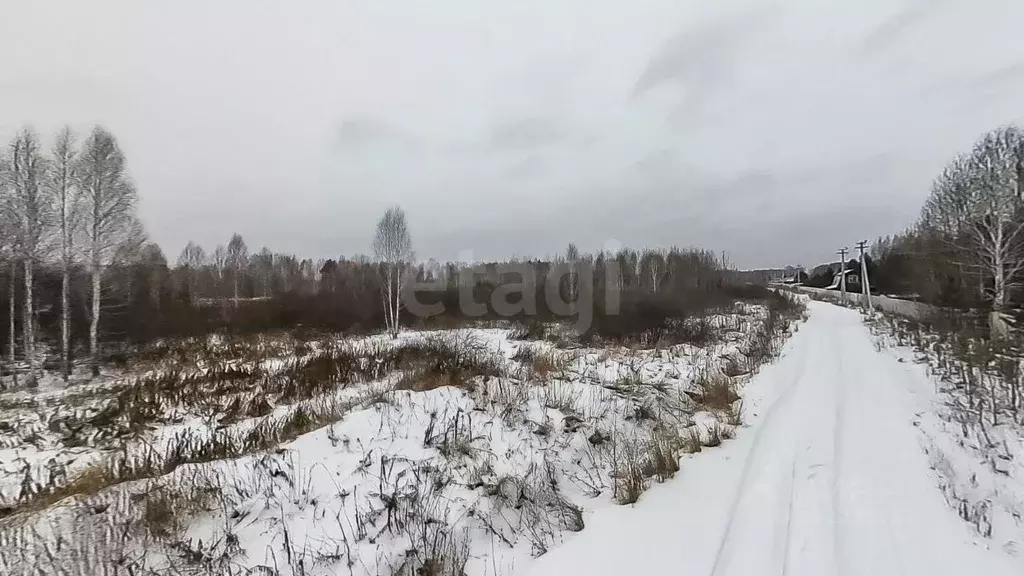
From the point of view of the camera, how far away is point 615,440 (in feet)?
18.7

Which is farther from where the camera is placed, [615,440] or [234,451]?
[615,440]

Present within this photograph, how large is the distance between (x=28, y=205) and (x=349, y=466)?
19556 millimetres

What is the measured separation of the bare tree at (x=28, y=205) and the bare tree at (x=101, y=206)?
1066 millimetres

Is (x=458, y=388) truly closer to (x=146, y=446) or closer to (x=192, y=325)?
(x=146, y=446)

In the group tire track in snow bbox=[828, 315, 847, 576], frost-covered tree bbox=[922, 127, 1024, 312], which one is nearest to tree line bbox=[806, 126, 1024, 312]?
frost-covered tree bbox=[922, 127, 1024, 312]

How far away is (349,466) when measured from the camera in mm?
4414

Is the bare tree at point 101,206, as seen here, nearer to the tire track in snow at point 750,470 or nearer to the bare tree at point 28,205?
the bare tree at point 28,205

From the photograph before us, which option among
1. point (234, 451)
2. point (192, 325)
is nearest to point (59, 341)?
point (192, 325)

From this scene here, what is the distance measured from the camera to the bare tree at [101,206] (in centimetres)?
1603

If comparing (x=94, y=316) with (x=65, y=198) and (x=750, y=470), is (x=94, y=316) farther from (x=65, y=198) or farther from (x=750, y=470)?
(x=750, y=470)

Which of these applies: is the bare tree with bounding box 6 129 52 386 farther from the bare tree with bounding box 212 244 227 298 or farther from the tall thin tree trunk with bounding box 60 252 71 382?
the bare tree with bounding box 212 244 227 298

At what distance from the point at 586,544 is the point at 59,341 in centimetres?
2500

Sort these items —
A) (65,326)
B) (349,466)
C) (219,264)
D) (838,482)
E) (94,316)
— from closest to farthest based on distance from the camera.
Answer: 1. (838,482)
2. (349,466)
3. (65,326)
4. (94,316)
5. (219,264)

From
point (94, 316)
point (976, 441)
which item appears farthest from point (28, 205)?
point (976, 441)
